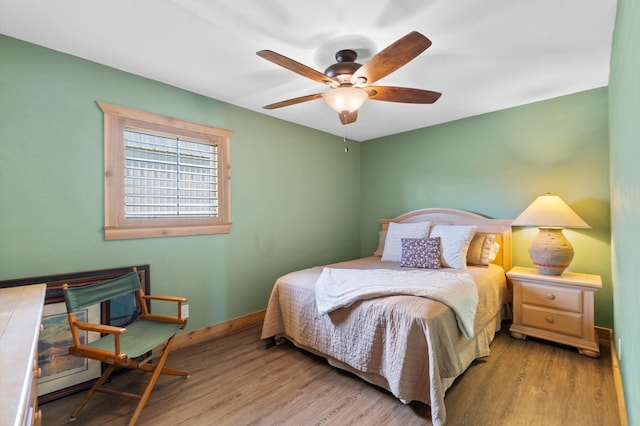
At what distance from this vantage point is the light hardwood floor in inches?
69.4

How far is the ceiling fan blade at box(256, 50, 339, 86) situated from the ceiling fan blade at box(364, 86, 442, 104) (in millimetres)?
311

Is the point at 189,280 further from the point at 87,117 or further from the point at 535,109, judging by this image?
the point at 535,109

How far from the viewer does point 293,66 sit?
1.73 metres

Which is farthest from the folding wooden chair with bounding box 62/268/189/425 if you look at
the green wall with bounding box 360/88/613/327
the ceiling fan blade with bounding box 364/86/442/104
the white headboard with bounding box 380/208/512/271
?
the green wall with bounding box 360/88/613/327

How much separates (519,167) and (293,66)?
276 cm

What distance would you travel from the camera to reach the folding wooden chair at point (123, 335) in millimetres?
1704

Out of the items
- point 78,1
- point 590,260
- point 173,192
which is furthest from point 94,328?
point 590,260

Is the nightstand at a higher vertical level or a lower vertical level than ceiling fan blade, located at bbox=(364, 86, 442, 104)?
lower

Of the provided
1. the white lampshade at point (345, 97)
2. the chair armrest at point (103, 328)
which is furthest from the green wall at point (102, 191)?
the white lampshade at point (345, 97)

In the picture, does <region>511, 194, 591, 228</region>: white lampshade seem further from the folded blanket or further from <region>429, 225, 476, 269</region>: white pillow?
the folded blanket

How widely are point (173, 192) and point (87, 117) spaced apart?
0.82m

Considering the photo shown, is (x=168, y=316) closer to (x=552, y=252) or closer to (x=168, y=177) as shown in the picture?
(x=168, y=177)

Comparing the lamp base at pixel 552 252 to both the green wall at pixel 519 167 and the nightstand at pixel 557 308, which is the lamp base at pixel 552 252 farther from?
the green wall at pixel 519 167

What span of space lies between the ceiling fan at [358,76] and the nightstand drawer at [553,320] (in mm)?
2163
